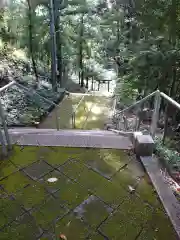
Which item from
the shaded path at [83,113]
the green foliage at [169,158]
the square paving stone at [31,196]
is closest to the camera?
the square paving stone at [31,196]

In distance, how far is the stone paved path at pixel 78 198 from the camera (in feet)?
7.17

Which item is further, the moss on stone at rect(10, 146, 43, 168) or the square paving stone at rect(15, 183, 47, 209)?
the moss on stone at rect(10, 146, 43, 168)

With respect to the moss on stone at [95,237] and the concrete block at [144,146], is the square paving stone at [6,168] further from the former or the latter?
the concrete block at [144,146]

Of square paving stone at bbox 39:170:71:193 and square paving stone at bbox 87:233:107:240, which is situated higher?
square paving stone at bbox 39:170:71:193

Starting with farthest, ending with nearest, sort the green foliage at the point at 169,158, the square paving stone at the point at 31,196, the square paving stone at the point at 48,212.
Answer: the green foliage at the point at 169,158, the square paving stone at the point at 31,196, the square paving stone at the point at 48,212

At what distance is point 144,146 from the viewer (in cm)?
313

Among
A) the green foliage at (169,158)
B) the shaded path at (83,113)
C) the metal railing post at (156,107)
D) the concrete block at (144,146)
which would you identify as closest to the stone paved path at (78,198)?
the concrete block at (144,146)

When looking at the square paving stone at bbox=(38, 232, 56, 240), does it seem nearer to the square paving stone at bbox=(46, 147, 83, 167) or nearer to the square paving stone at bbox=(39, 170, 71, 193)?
the square paving stone at bbox=(39, 170, 71, 193)

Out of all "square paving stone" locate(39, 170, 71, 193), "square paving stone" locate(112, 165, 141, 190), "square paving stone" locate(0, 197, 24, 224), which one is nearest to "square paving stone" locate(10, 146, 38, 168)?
"square paving stone" locate(39, 170, 71, 193)

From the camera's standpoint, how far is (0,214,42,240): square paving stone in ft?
6.93

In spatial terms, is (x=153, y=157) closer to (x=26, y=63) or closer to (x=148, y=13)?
(x=148, y=13)

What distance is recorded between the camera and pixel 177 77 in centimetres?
559

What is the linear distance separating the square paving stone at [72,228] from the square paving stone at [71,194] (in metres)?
0.17

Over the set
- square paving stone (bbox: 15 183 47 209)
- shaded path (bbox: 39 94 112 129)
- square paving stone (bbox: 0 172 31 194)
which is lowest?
shaded path (bbox: 39 94 112 129)
